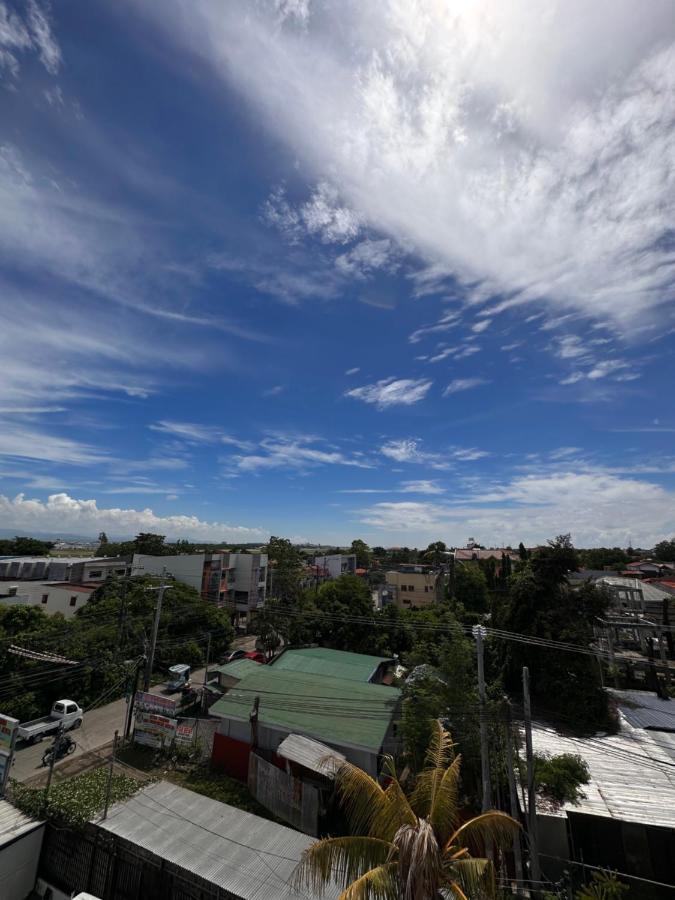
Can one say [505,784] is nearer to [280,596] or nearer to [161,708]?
[161,708]

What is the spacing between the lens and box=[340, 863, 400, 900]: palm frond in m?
6.39

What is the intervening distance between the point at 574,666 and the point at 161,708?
69.5ft

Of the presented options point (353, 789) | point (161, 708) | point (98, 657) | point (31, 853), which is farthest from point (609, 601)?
point (98, 657)

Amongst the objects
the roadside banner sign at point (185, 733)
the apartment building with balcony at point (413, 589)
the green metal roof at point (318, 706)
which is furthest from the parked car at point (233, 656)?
the apartment building with balcony at point (413, 589)

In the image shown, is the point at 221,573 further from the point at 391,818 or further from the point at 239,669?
the point at 391,818

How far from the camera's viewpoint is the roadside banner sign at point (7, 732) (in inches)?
620

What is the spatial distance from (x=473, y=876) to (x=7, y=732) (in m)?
18.2

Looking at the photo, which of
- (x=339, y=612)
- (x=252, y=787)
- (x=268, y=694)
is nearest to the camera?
(x=252, y=787)

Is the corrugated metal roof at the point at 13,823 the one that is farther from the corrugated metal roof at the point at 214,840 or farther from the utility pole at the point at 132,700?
the utility pole at the point at 132,700

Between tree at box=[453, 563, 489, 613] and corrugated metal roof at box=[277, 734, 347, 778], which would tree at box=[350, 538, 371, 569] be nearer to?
tree at box=[453, 563, 489, 613]

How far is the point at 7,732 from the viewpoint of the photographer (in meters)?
16.1

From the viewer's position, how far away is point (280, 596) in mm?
48375

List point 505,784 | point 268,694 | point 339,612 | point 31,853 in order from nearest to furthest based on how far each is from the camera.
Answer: point 31,853
point 505,784
point 268,694
point 339,612

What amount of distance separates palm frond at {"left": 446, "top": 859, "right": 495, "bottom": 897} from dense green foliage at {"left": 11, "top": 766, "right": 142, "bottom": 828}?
12432 mm
